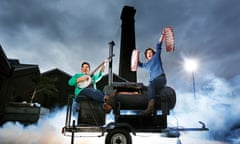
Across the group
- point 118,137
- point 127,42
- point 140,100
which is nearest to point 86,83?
point 140,100

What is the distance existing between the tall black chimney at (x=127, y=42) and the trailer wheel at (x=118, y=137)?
840 centimetres

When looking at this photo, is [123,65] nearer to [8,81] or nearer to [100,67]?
[100,67]

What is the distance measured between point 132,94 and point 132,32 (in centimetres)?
964

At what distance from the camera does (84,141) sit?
5.25m

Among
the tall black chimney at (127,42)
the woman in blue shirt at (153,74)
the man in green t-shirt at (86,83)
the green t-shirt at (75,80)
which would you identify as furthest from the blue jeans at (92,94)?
the tall black chimney at (127,42)

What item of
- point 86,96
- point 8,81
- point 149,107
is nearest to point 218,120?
point 149,107

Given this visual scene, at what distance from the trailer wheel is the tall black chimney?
27.6 feet

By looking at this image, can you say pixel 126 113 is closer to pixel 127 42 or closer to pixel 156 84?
pixel 156 84

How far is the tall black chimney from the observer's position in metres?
12.0

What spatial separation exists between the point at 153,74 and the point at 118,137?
5.18 feet

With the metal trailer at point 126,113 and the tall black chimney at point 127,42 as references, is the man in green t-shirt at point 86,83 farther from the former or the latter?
the tall black chimney at point 127,42

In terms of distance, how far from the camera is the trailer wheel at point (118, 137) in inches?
132

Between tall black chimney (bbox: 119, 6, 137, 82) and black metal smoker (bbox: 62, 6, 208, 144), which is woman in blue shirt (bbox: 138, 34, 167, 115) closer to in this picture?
black metal smoker (bbox: 62, 6, 208, 144)

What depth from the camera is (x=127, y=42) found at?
12812mm
